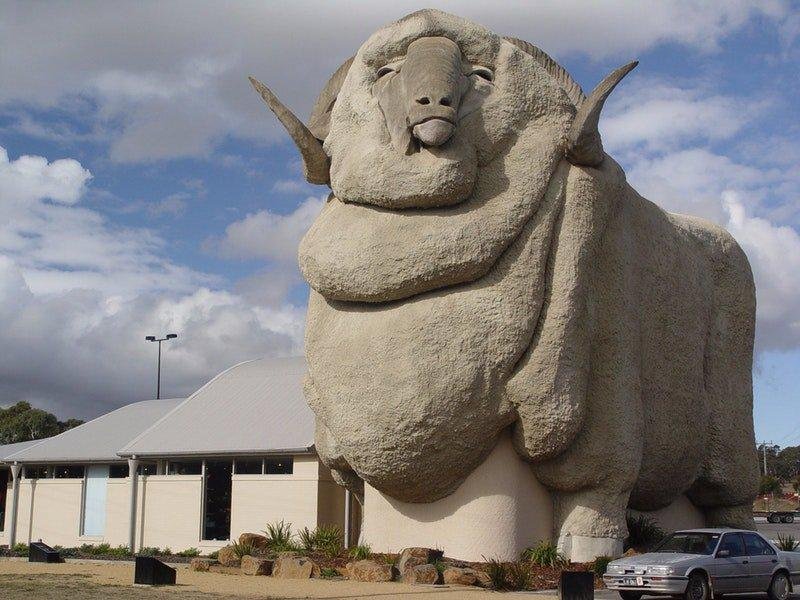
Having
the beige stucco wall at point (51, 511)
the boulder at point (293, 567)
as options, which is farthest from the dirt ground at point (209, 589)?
the beige stucco wall at point (51, 511)

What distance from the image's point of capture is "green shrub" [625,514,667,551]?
15.9 m

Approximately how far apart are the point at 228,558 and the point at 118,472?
12113 mm

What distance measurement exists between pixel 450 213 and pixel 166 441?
13543 mm

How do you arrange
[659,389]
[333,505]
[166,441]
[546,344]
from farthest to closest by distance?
[166,441] < [333,505] < [659,389] < [546,344]

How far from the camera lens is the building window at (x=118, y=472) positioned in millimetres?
26922

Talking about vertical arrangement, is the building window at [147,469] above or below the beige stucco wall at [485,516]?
above

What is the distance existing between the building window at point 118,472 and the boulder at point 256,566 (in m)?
12.7

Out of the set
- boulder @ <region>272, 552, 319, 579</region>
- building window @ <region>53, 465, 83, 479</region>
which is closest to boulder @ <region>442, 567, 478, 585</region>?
boulder @ <region>272, 552, 319, 579</region>

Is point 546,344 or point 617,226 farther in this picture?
point 617,226

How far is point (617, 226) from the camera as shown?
15.2 metres

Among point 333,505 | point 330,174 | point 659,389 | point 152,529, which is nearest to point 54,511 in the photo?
point 152,529

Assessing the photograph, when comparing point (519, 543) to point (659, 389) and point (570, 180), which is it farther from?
point (570, 180)

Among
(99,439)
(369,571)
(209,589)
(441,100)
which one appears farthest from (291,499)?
(441,100)

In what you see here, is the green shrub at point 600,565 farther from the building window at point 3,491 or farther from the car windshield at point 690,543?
the building window at point 3,491
